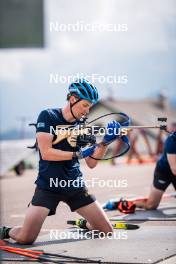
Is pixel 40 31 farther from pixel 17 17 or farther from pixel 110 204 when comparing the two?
pixel 110 204

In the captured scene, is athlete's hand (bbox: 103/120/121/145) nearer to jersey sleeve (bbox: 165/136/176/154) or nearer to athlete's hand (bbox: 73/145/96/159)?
athlete's hand (bbox: 73/145/96/159)

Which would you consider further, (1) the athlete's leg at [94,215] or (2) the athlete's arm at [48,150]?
(1) the athlete's leg at [94,215]

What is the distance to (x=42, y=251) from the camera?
5680 millimetres

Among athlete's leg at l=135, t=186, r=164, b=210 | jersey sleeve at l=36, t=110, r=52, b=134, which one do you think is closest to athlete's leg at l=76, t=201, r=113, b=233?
jersey sleeve at l=36, t=110, r=52, b=134

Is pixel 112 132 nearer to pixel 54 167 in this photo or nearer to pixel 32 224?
pixel 54 167

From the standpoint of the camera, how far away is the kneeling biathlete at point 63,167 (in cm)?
582

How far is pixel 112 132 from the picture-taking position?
19.2 feet

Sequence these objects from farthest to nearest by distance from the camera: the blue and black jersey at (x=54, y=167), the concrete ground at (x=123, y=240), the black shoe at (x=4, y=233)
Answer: the black shoe at (x=4, y=233)
the blue and black jersey at (x=54, y=167)
the concrete ground at (x=123, y=240)

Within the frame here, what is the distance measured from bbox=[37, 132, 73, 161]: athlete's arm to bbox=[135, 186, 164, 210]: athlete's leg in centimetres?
272

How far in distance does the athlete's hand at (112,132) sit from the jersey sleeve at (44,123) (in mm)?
550

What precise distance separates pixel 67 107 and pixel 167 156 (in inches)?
94.1

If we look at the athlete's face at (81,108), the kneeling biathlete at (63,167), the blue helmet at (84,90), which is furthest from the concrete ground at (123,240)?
the blue helmet at (84,90)

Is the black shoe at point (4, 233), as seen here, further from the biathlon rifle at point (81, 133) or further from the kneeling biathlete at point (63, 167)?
the biathlon rifle at point (81, 133)

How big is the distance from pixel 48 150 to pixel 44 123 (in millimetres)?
263
